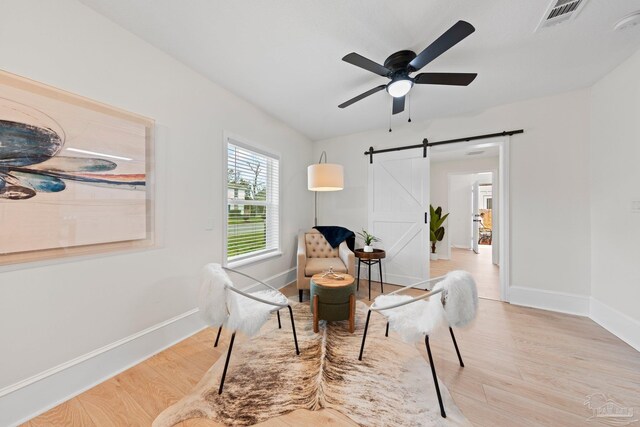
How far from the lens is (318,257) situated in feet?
11.9

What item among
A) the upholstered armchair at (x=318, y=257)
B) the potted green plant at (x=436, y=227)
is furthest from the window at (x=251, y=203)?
the potted green plant at (x=436, y=227)

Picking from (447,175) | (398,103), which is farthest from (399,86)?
(447,175)

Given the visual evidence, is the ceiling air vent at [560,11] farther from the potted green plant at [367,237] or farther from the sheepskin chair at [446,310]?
the potted green plant at [367,237]

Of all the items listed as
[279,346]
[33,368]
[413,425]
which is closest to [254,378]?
[279,346]

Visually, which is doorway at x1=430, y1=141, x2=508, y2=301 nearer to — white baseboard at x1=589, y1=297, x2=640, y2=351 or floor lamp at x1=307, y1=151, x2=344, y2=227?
white baseboard at x1=589, y1=297, x2=640, y2=351

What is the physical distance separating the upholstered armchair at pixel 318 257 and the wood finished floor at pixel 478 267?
2.06 metres

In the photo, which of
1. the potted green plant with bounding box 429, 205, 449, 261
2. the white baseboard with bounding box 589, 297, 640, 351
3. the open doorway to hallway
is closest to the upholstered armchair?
the open doorway to hallway

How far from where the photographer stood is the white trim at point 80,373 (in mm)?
1292

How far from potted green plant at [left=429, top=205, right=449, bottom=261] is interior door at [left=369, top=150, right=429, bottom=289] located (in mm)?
2374

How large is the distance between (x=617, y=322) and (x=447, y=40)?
10.4ft

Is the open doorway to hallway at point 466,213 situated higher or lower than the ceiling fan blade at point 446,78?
lower

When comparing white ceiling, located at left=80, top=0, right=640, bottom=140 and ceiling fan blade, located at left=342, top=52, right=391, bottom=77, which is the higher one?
white ceiling, located at left=80, top=0, right=640, bottom=140

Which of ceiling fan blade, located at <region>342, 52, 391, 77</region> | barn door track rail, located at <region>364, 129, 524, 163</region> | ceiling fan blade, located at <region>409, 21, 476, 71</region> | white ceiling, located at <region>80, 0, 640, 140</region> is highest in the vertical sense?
white ceiling, located at <region>80, 0, 640, 140</region>

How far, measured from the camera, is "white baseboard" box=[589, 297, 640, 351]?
79.2 inches
